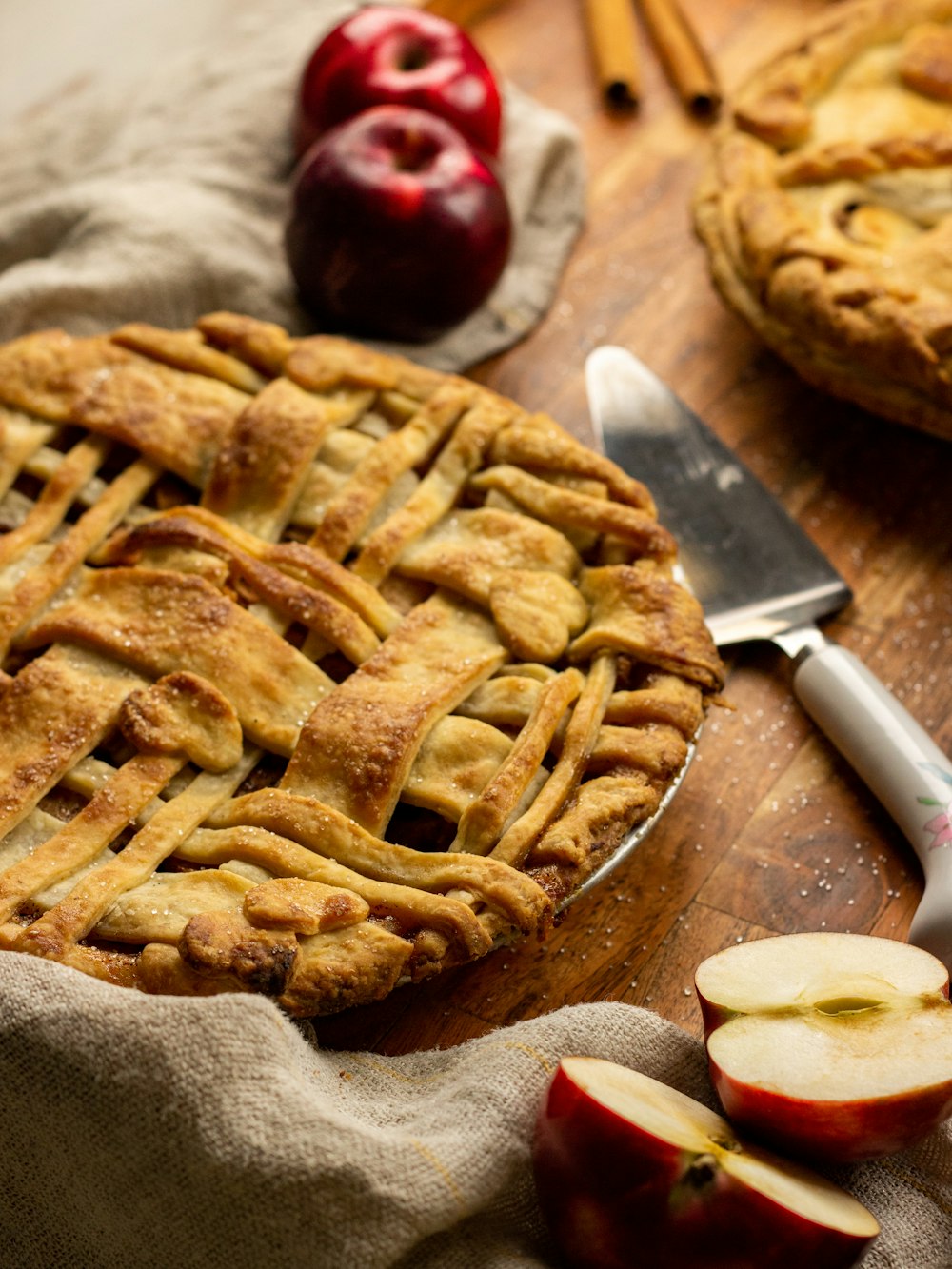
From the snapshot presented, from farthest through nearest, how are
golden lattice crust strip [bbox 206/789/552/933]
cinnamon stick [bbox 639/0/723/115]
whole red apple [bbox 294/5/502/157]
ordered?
cinnamon stick [bbox 639/0/723/115] → whole red apple [bbox 294/5/502/157] → golden lattice crust strip [bbox 206/789/552/933]

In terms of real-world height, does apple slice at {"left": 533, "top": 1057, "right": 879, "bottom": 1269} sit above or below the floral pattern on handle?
above

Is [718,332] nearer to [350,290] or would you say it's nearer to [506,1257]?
[350,290]

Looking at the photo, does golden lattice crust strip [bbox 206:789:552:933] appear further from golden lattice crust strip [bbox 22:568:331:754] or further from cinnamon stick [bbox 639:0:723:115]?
cinnamon stick [bbox 639:0:723:115]

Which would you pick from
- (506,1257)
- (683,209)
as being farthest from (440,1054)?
(683,209)

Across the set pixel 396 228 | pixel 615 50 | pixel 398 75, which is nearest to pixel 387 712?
pixel 396 228

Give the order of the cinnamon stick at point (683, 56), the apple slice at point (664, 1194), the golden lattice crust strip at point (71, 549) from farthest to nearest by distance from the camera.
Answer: the cinnamon stick at point (683, 56) < the golden lattice crust strip at point (71, 549) < the apple slice at point (664, 1194)

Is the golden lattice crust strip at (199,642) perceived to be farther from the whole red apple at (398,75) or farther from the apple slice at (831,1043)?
the whole red apple at (398,75)

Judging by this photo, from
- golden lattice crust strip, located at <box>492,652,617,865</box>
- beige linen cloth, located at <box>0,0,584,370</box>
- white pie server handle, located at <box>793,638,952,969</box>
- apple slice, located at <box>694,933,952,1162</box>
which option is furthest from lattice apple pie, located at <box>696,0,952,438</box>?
apple slice, located at <box>694,933,952,1162</box>

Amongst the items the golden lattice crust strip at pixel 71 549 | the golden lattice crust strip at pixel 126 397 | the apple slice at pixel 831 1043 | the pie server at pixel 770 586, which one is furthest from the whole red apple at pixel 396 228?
the apple slice at pixel 831 1043
